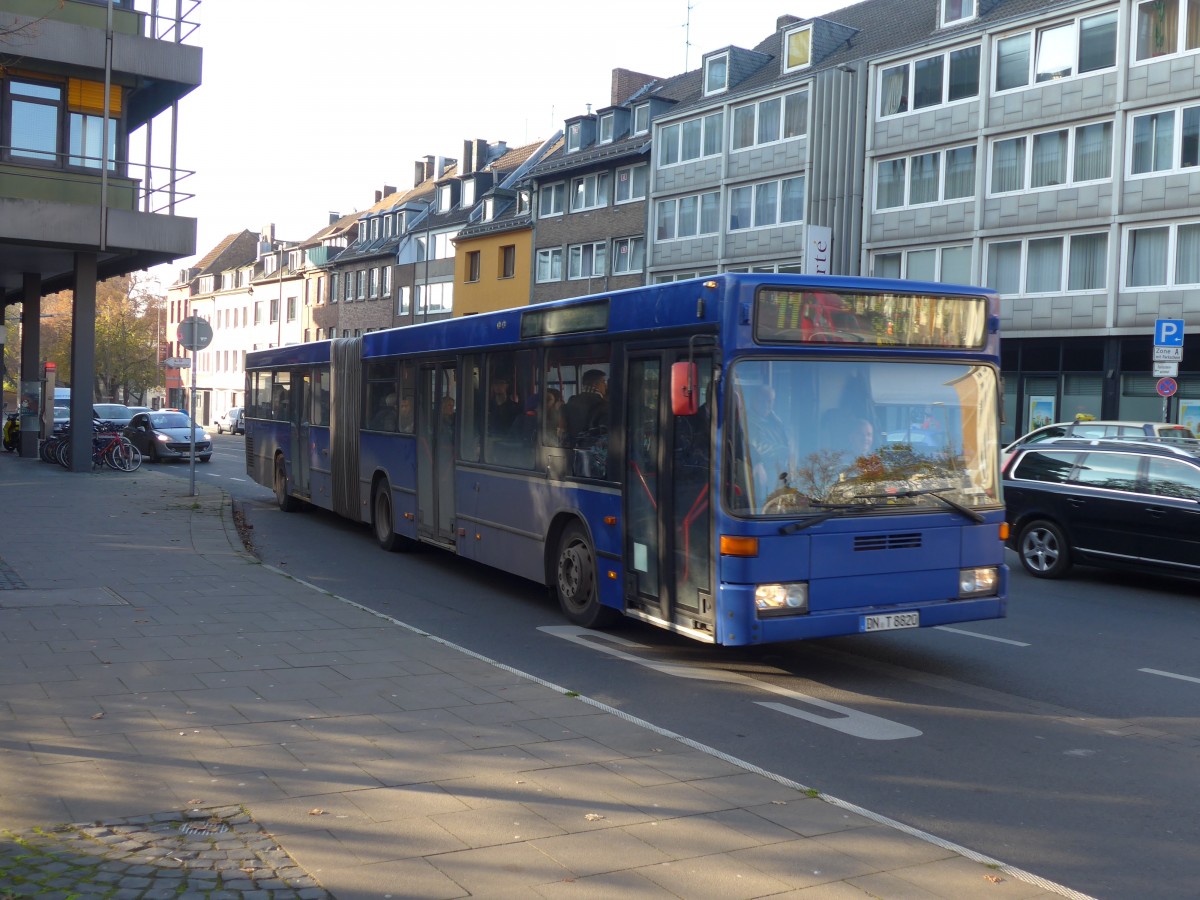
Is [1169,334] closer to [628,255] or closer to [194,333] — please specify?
[194,333]

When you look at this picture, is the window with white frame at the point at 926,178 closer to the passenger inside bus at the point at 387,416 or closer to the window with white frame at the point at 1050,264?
the window with white frame at the point at 1050,264

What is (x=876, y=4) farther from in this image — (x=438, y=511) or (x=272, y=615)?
(x=272, y=615)

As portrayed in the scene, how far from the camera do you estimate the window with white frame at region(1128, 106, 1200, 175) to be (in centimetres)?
3039

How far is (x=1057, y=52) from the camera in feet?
110

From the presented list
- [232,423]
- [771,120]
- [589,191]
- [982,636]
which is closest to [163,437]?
[771,120]

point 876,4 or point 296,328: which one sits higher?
point 876,4

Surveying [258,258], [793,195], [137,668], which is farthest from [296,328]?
[137,668]

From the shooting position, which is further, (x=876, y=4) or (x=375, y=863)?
(x=876, y=4)

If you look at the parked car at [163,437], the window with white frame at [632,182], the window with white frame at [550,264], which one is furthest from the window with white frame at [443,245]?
the parked car at [163,437]

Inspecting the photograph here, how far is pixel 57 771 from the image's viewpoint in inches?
223

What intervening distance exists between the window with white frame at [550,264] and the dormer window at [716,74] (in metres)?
11.1

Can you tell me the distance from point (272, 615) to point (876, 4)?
133 feet

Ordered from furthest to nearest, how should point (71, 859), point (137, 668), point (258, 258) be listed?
point (258, 258) < point (137, 668) < point (71, 859)

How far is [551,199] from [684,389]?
162ft
